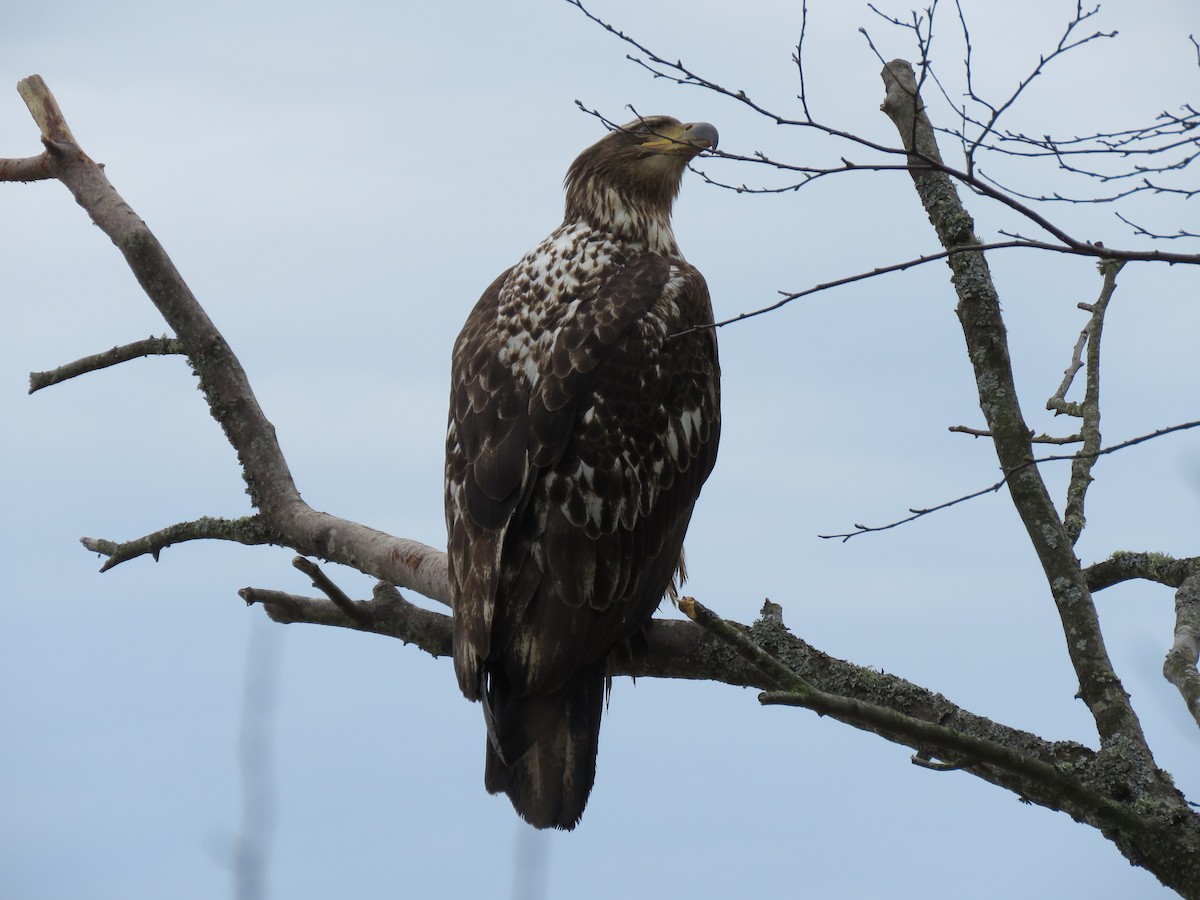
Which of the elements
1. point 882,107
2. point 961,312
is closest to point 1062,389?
point 961,312

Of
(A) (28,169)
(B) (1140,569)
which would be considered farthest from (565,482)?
(A) (28,169)

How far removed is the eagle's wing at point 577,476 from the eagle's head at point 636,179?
737mm

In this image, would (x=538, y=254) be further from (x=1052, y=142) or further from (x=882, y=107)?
(x=1052, y=142)

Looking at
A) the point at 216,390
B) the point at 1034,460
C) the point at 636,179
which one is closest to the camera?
the point at 1034,460

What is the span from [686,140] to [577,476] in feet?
6.48

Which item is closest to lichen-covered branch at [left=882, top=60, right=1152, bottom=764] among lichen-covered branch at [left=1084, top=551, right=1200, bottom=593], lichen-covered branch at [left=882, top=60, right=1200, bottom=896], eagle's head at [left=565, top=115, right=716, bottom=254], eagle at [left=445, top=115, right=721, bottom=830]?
lichen-covered branch at [left=882, top=60, right=1200, bottom=896]

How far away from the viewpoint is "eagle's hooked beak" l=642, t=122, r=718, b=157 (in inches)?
227

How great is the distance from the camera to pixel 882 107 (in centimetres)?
502

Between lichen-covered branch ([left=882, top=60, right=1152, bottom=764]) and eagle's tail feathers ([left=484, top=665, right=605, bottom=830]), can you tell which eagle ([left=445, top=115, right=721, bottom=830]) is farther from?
lichen-covered branch ([left=882, top=60, right=1152, bottom=764])

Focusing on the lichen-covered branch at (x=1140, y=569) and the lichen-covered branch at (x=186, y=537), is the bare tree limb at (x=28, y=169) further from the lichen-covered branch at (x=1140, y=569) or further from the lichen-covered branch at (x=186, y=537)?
the lichen-covered branch at (x=1140, y=569)

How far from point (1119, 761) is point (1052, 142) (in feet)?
6.20

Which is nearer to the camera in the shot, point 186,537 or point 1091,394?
point 1091,394

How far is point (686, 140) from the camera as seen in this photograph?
5.75 m

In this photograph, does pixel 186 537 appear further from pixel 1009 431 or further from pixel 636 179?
pixel 1009 431
